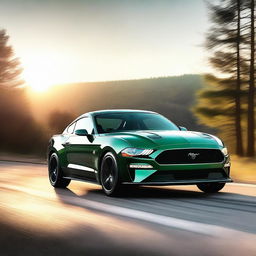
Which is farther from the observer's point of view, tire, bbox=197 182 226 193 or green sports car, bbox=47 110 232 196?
tire, bbox=197 182 226 193

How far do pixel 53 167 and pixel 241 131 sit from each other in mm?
18663

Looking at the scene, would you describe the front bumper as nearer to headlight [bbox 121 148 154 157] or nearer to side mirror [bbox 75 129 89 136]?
headlight [bbox 121 148 154 157]

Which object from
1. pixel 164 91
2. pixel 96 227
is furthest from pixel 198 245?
pixel 164 91

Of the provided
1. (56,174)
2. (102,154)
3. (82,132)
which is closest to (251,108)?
(56,174)

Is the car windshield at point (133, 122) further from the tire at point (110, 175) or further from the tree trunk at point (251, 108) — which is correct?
the tree trunk at point (251, 108)

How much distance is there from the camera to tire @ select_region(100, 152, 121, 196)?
9664 millimetres

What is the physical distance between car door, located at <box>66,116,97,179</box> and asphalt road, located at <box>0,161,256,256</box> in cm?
41

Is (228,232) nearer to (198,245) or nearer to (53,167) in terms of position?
(198,245)

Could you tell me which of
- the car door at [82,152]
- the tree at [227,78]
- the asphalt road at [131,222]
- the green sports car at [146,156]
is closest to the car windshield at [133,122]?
the green sports car at [146,156]

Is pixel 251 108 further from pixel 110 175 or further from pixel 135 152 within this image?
pixel 135 152

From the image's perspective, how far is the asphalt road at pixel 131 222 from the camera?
552cm

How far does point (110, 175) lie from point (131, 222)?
9.39 feet

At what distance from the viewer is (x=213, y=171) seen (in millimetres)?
9664

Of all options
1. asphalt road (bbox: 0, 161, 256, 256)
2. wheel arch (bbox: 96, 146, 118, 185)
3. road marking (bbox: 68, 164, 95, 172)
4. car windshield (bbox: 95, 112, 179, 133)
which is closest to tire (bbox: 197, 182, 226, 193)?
asphalt road (bbox: 0, 161, 256, 256)
